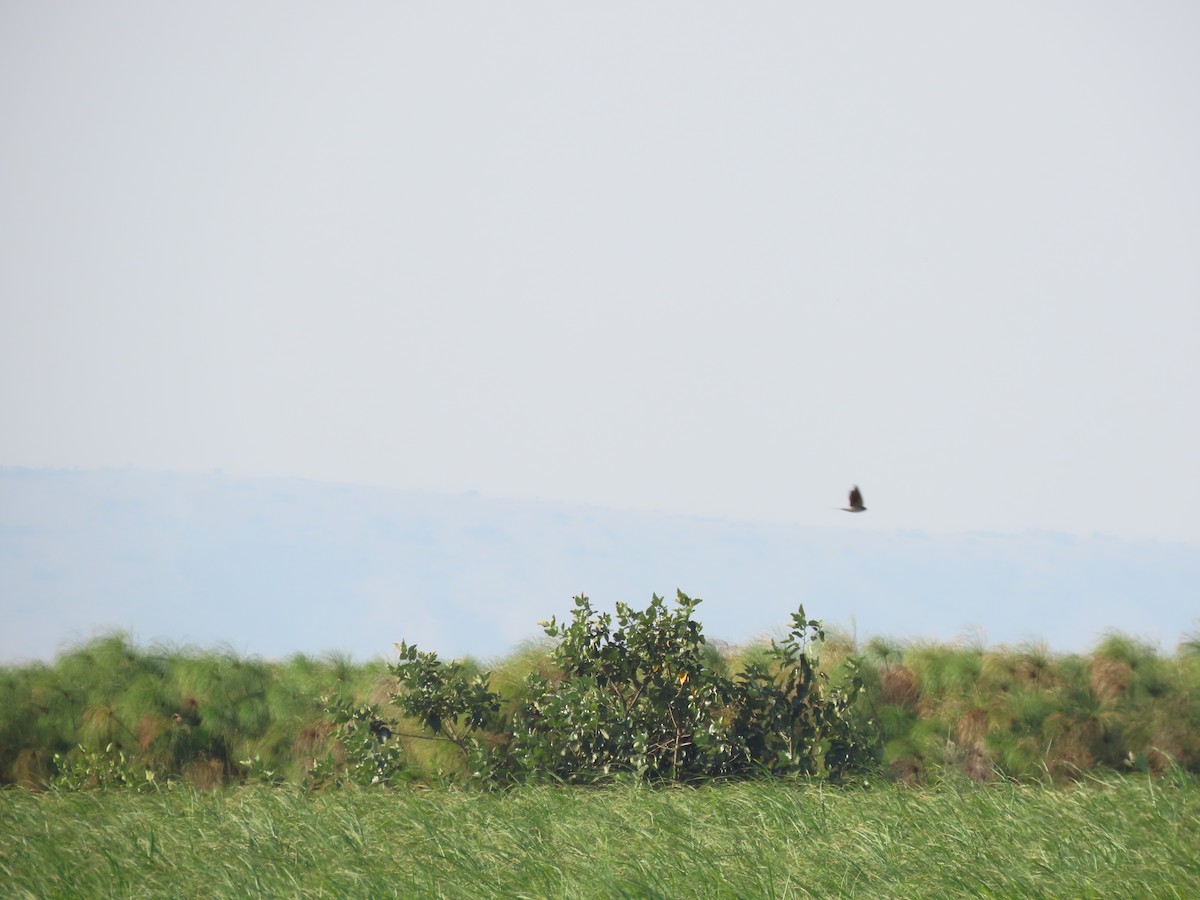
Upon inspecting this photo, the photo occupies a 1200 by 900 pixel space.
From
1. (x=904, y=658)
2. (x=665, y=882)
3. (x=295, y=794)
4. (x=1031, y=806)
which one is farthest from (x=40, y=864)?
(x=904, y=658)

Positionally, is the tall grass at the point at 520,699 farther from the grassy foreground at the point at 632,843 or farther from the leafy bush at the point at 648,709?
the grassy foreground at the point at 632,843

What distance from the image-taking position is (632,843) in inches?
283

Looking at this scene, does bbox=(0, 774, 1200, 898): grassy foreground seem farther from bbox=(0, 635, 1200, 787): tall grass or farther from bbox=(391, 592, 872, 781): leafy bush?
bbox=(0, 635, 1200, 787): tall grass

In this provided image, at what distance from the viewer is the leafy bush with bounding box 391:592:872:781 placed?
9688 millimetres

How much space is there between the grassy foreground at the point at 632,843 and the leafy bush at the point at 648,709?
812 mm

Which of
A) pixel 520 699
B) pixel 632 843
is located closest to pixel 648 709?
pixel 520 699

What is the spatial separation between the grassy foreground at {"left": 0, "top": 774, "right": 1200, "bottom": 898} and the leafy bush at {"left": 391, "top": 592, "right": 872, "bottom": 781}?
0.81 metres

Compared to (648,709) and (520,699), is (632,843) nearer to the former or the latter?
(648,709)

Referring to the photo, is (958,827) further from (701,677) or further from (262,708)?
(262,708)

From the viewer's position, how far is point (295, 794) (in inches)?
355

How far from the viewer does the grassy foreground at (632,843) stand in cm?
624

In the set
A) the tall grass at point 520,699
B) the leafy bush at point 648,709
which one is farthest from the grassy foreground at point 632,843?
the tall grass at point 520,699

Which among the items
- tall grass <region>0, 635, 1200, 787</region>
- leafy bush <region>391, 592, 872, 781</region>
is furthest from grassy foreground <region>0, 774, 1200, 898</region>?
tall grass <region>0, 635, 1200, 787</region>

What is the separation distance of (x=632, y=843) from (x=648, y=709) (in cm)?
274
